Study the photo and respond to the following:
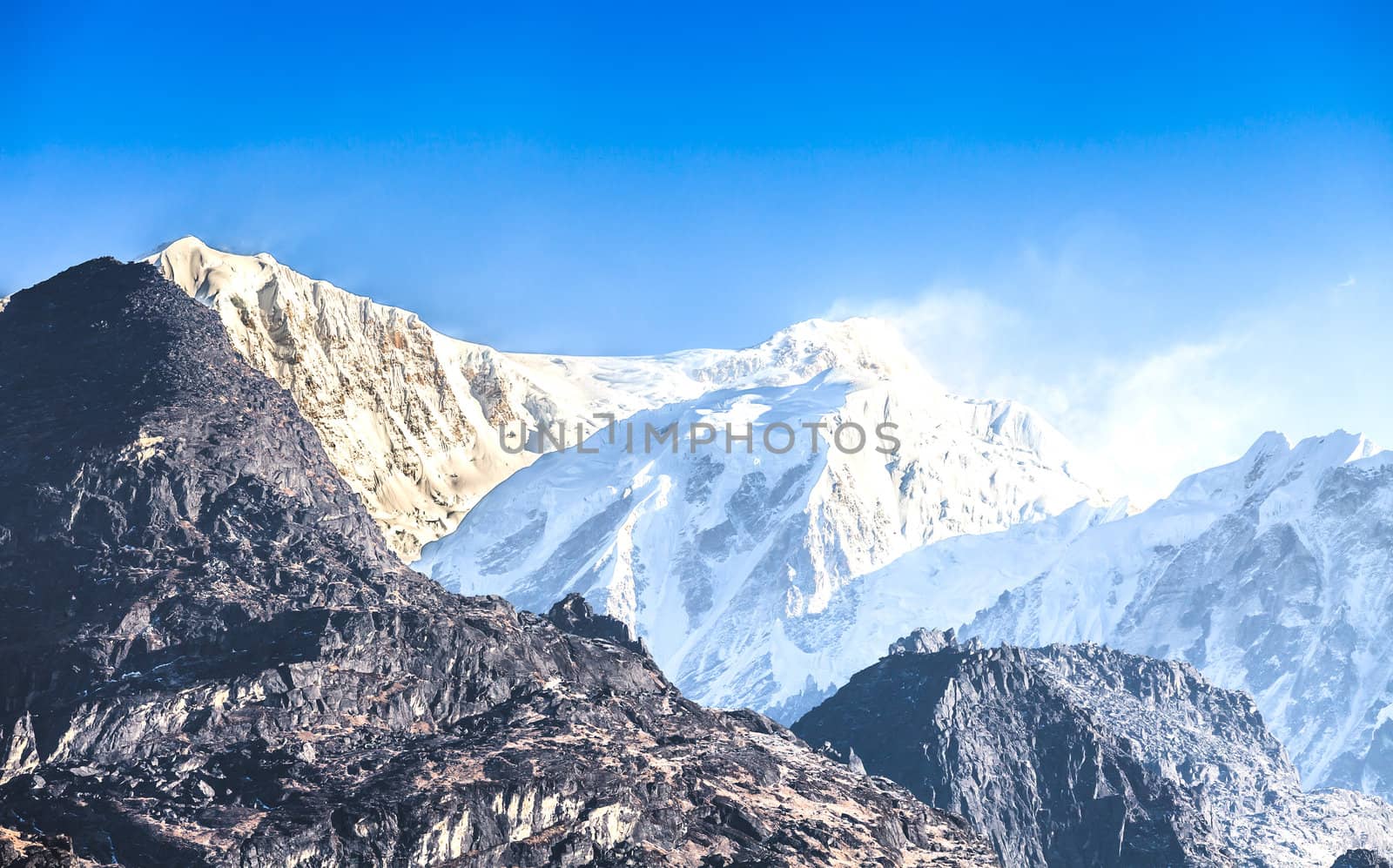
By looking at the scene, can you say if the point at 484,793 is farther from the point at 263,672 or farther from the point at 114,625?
the point at 114,625

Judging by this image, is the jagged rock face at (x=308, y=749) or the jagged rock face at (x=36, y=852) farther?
the jagged rock face at (x=308, y=749)

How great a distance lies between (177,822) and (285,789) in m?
11.6

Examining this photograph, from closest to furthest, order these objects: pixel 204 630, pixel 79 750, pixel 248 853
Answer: pixel 248 853 → pixel 79 750 → pixel 204 630

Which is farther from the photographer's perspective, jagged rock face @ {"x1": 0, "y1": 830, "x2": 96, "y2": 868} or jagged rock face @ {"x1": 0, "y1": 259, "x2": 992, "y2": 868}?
jagged rock face @ {"x1": 0, "y1": 259, "x2": 992, "y2": 868}

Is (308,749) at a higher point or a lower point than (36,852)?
higher

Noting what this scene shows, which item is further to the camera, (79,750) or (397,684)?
(397,684)

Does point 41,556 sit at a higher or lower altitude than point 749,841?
higher

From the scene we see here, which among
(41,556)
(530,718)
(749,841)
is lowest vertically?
(749,841)

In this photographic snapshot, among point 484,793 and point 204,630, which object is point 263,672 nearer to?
point 204,630

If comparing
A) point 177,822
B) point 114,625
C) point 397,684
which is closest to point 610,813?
point 397,684

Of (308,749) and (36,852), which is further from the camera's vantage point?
(308,749)

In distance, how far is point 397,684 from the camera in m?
188

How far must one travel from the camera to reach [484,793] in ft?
547

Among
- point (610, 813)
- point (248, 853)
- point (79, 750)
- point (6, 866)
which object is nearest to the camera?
point (6, 866)
